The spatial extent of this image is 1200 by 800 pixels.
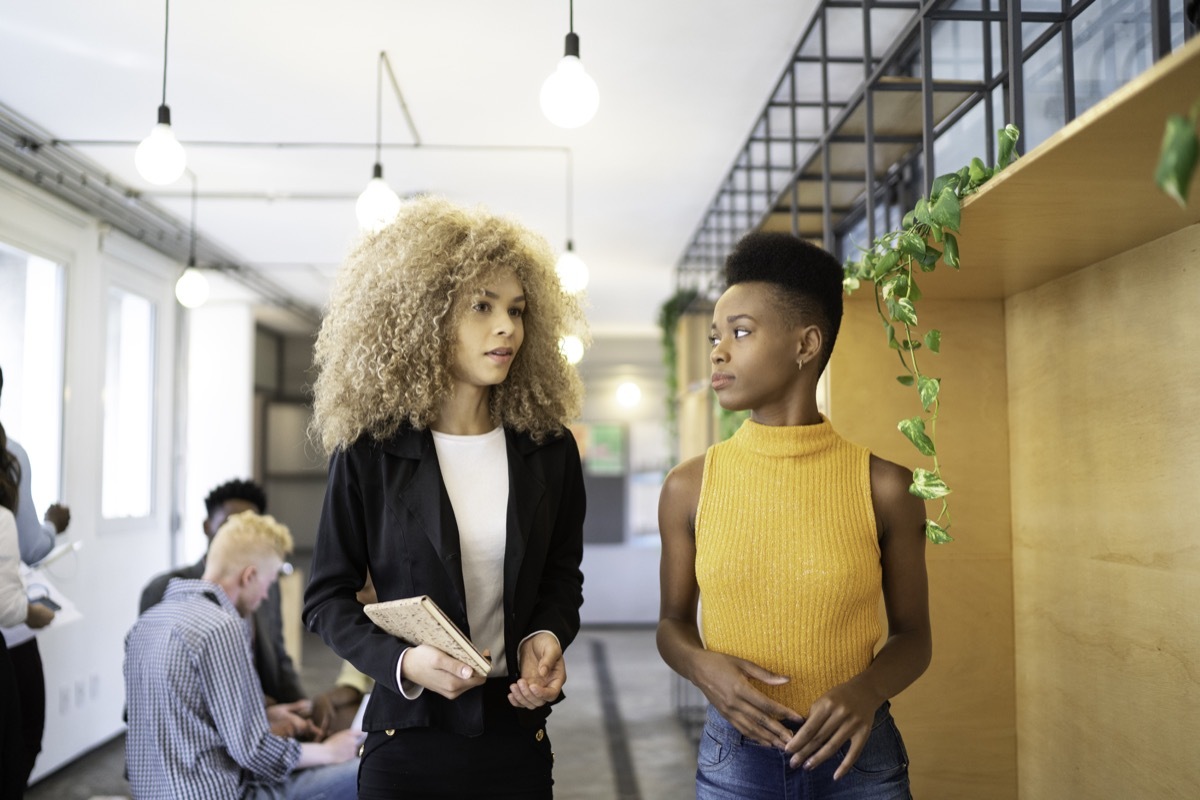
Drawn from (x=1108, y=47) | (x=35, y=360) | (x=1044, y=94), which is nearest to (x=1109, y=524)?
(x=1108, y=47)

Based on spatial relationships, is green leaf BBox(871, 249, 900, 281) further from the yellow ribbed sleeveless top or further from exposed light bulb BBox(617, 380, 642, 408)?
exposed light bulb BBox(617, 380, 642, 408)

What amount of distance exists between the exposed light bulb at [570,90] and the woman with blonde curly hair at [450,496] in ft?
3.93

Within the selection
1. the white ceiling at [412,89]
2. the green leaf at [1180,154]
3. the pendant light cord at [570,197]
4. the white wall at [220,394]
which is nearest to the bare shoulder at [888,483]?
the green leaf at [1180,154]

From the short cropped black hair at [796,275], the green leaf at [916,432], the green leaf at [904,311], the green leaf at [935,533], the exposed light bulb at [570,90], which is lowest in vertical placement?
the green leaf at [935,533]

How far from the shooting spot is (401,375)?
154cm

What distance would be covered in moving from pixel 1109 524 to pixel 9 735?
7.98 feet

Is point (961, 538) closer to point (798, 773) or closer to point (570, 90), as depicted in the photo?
point (798, 773)

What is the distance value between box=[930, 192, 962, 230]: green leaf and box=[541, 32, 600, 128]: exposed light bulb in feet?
5.11

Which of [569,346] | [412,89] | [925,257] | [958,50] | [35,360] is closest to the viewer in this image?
[925,257]

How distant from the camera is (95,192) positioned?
5.39m

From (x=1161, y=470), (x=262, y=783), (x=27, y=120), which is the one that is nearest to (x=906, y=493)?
(x=1161, y=470)

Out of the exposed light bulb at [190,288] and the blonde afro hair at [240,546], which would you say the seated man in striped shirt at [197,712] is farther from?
the exposed light bulb at [190,288]

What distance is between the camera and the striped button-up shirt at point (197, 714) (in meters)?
2.19

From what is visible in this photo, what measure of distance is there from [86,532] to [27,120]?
2.12 m
